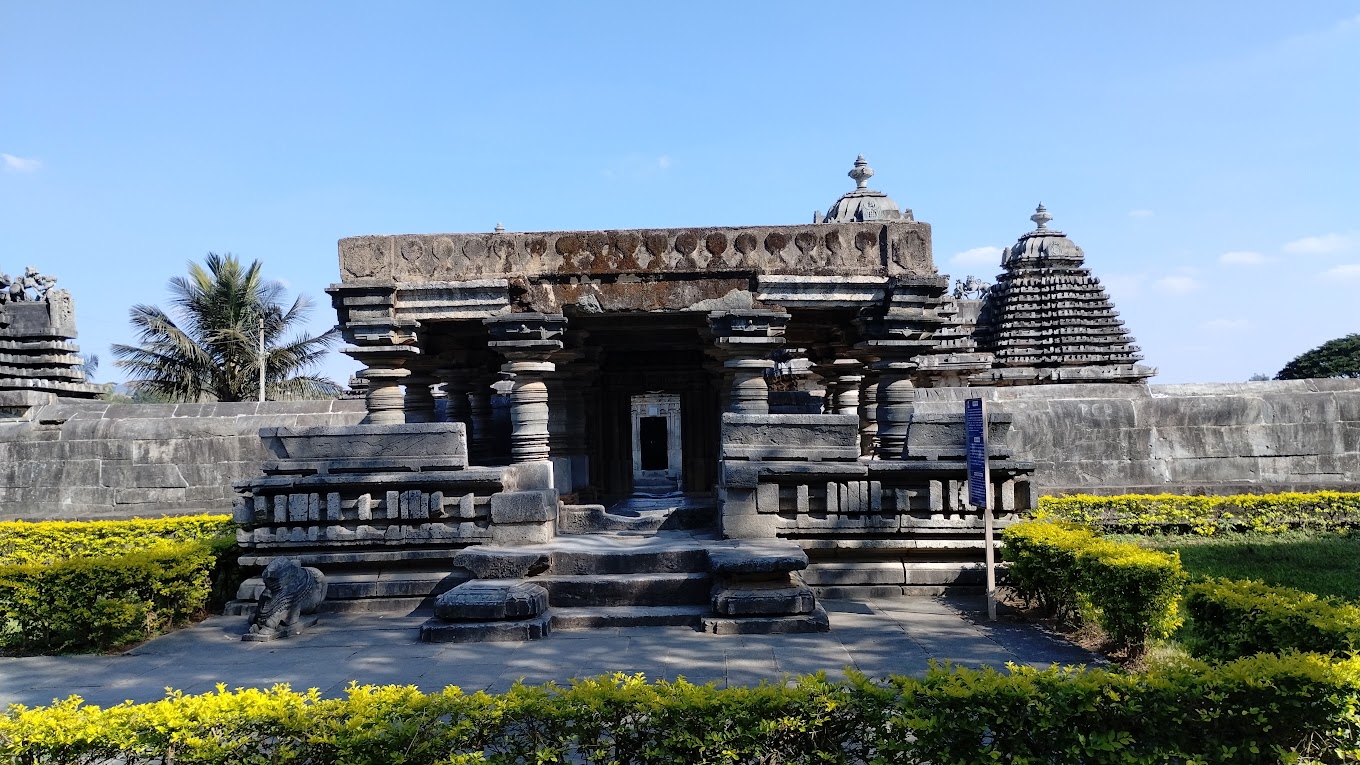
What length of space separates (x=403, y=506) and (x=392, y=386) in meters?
1.85

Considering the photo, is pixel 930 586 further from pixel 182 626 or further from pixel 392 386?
pixel 182 626

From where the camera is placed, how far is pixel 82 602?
6219mm

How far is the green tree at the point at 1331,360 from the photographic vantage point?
3597 cm

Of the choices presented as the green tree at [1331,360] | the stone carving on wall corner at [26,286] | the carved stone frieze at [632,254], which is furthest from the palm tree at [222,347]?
the green tree at [1331,360]

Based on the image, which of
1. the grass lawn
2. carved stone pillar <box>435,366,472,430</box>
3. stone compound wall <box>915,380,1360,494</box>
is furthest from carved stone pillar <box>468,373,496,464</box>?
the grass lawn

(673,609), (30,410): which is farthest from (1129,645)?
(30,410)

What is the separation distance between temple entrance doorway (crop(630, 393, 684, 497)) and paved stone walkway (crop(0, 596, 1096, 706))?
427 inches

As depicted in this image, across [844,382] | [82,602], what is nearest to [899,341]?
[844,382]

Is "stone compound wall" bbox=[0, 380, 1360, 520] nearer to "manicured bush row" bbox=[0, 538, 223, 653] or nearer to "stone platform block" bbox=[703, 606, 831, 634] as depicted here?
"stone platform block" bbox=[703, 606, 831, 634]

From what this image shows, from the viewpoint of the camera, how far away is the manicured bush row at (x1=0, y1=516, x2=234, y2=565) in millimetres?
9797

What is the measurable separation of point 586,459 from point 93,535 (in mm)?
5712

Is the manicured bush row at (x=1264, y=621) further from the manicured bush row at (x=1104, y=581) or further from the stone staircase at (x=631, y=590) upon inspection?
the stone staircase at (x=631, y=590)

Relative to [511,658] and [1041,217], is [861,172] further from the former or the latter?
[511,658]

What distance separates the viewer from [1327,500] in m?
10.7
